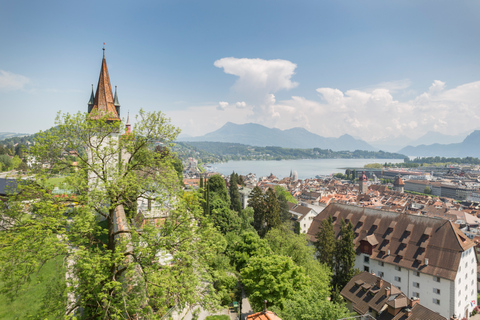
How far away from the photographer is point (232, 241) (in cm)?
2480

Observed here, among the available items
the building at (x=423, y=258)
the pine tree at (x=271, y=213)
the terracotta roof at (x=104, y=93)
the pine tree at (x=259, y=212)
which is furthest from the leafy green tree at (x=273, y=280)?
the pine tree at (x=259, y=212)

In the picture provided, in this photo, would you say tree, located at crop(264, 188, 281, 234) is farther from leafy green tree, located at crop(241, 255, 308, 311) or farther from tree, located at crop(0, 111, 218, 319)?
tree, located at crop(0, 111, 218, 319)

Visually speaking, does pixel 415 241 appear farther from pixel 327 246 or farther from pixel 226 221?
pixel 226 221

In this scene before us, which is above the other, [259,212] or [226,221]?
[259,212]

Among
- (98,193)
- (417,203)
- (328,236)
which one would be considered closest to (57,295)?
(98,193)

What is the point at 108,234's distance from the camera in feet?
24.6

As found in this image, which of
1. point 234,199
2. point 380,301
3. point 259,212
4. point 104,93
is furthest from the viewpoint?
point 234,199

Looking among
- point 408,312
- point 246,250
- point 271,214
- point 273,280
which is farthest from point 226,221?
point 408,312

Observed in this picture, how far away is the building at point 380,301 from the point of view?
17.8 meters

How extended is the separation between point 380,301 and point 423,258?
7.25 m

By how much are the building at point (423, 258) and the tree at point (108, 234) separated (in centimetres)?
2320

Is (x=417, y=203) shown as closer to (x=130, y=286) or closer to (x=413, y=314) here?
(x=413, y=314)

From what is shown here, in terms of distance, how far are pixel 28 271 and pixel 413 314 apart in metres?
20.9

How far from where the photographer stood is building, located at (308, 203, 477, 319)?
22047mm
